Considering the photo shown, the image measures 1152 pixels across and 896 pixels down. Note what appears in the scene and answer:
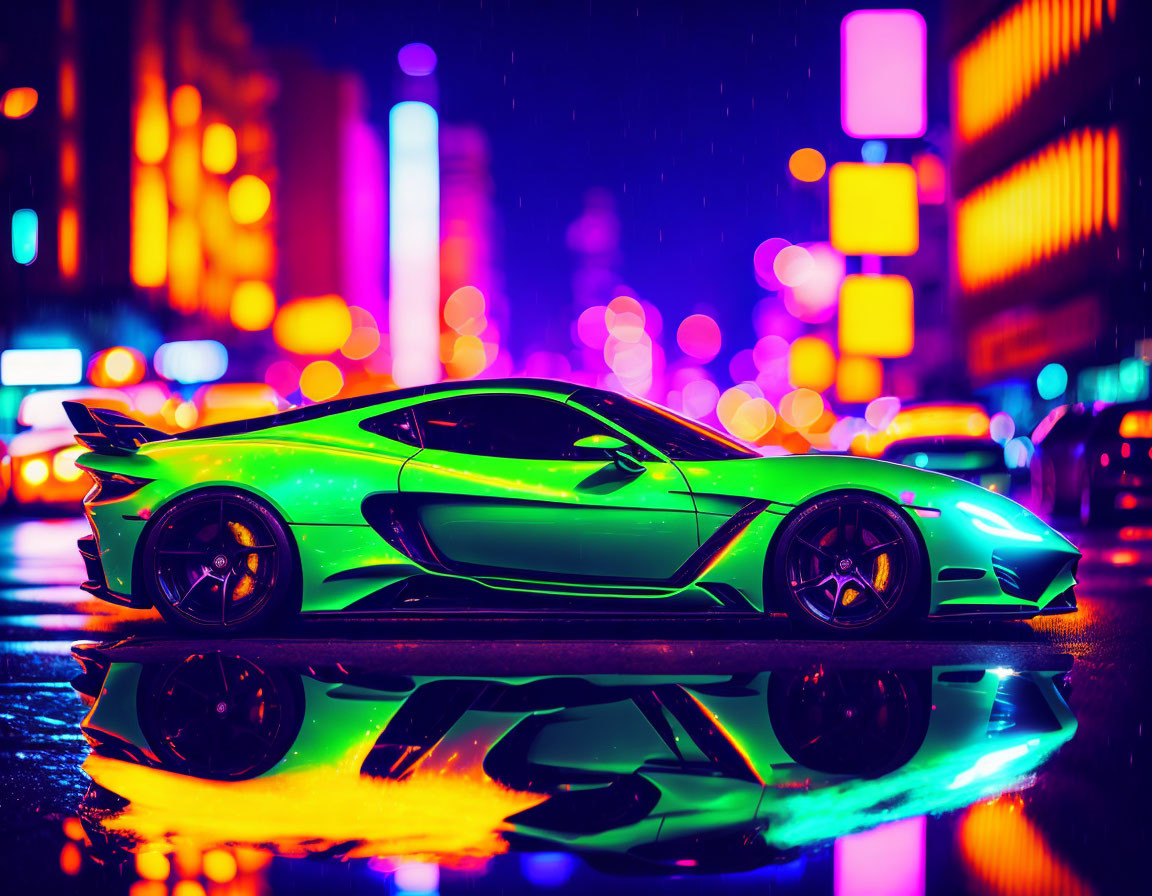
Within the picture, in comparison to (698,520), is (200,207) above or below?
above

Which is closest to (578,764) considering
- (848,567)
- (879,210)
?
(848,567)

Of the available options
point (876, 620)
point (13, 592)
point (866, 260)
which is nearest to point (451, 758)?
point (876, 620)

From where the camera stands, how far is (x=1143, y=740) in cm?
398

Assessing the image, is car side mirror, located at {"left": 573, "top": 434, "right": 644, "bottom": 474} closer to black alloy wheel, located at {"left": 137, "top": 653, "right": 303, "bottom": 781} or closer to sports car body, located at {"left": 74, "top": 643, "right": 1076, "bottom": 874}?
sports car body, located at {"left": 74, "top": 643, "right": 1076, "bottom": 874}

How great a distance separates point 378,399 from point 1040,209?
4743 cm

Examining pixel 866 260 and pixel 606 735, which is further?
pixel 866 260

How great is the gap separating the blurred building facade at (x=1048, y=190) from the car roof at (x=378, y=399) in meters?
25.6

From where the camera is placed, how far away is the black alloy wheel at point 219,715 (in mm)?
3771

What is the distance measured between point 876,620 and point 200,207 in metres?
68.8

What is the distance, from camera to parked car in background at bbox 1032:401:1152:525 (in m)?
12.4

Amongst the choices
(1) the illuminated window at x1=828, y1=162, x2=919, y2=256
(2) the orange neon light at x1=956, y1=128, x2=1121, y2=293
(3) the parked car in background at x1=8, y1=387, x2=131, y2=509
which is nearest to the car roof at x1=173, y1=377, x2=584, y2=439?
(3) the parked car in background at x1=8, y1=387, x2=131, y2=509

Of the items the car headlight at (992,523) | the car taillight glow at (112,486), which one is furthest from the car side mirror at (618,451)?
the car taillight glow at (112,486)


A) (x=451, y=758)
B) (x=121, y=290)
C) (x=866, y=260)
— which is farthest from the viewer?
(x=866, y=260)

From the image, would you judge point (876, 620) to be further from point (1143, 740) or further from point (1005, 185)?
point (1005, 185)
